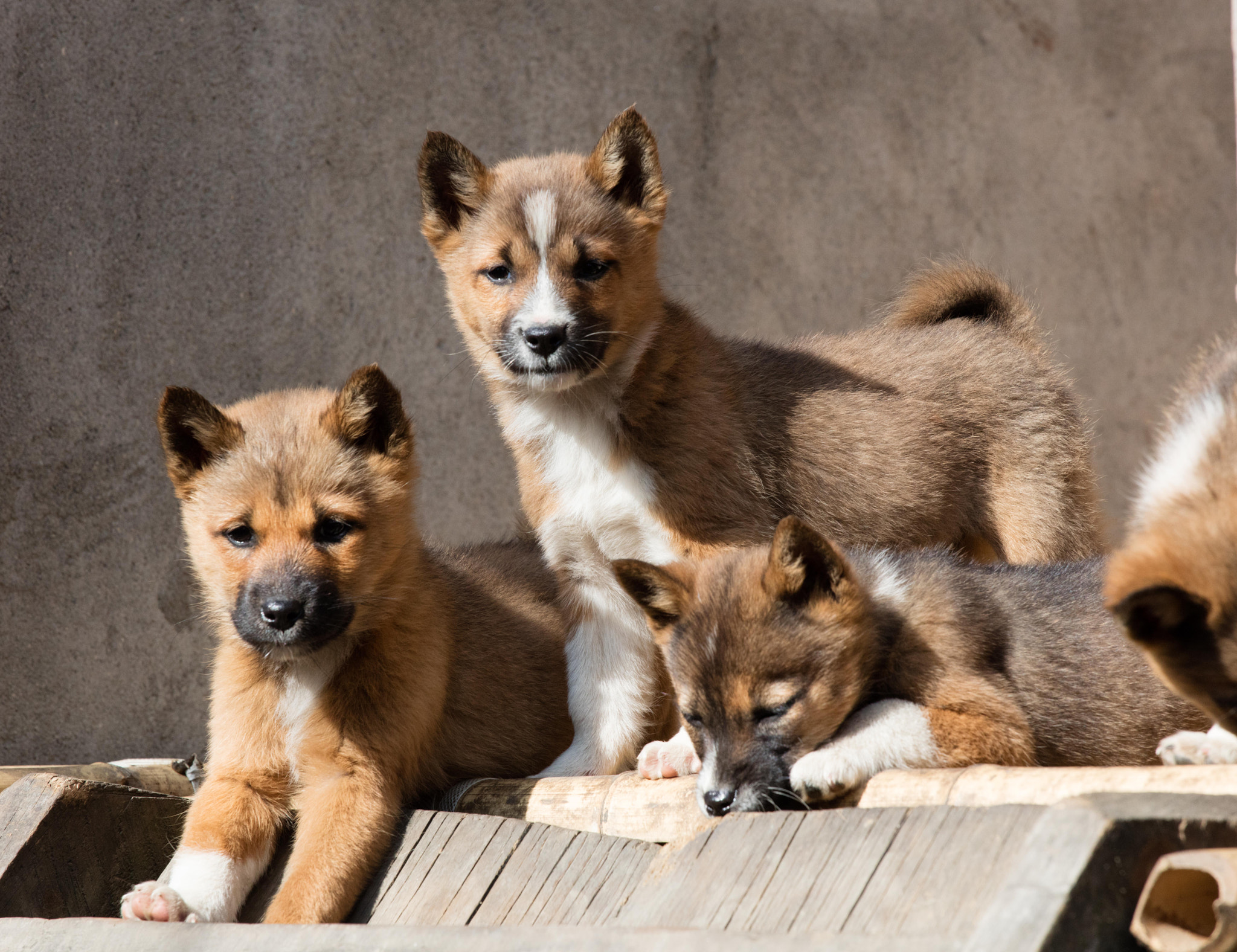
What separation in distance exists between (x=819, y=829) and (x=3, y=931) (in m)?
2.18

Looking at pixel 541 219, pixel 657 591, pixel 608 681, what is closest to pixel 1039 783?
pixel 657 591

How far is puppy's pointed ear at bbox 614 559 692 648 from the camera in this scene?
3.66 meters

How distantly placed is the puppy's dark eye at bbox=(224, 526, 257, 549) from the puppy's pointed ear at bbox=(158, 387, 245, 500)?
28cm

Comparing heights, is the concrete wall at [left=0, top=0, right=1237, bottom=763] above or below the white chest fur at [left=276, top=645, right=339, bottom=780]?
above

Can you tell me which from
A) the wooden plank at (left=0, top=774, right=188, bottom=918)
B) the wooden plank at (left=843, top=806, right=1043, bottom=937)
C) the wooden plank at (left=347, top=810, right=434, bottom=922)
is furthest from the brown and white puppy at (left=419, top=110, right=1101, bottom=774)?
the wooden plank at (left=843, top=806, right=1043, bottom=937)

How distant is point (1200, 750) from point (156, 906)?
276cm

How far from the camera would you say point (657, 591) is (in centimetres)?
373

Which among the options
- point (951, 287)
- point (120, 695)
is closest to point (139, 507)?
point (120, 695)

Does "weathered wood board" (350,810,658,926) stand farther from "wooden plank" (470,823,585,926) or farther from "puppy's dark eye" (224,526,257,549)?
"puppy's dark eye" (224,526,257,549)

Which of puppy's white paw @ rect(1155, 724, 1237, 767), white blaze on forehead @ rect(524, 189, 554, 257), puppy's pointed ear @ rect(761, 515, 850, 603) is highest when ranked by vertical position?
white blaze on forehead @ rect(524, 189, 554, 257)

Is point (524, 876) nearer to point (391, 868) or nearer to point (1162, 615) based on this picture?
point (391, 868)

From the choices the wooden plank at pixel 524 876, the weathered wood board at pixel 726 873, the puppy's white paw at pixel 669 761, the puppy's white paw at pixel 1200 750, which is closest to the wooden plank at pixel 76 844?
the weathered wood board at pixel 726 873

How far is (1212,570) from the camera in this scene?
2.56 meters

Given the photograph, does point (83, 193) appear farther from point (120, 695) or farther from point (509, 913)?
point (509, 913)
